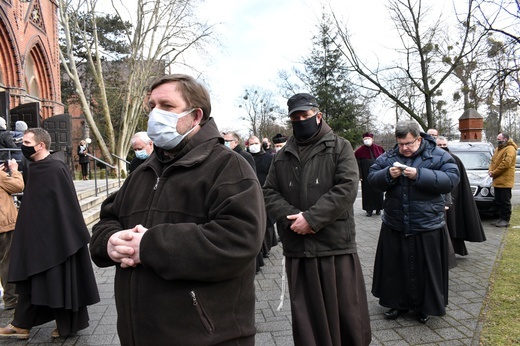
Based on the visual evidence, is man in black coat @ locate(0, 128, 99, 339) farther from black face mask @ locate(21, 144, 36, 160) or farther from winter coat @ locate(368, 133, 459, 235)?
winter coat @ locate(368, 133, 459, 235)

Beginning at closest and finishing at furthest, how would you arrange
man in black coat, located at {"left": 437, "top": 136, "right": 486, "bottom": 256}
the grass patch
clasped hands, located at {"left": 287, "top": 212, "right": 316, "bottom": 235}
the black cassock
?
1. clasped hands, located at {"left": 287, "top": 212, "right": 316, "bottom": 235}
2. the grass patch
3. man in black coat, located at {"left": 437, "top": 136, "right": 486, "bottom": 256}
4. the black cassock

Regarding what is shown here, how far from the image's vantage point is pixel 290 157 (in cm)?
372

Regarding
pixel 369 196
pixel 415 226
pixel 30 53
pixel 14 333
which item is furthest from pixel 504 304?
pixel 30 53

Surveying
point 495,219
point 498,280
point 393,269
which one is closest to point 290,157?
point 393,269

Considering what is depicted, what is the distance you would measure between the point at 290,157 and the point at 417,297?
206 cm

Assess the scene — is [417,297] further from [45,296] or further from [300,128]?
[45,296]

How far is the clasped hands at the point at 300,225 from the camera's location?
10.9 feet

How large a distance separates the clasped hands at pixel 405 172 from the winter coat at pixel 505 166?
6439 mm

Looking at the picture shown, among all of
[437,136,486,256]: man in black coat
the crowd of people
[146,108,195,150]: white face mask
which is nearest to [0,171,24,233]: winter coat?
the crowd of people

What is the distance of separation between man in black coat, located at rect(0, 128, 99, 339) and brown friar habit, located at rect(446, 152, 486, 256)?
5124 mm

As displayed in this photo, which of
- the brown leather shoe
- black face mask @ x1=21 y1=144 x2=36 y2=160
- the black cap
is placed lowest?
the brown leather shoe

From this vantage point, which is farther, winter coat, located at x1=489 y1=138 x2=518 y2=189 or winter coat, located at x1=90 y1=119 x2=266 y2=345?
winter coat, located at x1=489 y1=138 x2=518 y2=189

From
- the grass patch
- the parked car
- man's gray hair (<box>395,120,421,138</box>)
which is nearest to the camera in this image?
the grass patch

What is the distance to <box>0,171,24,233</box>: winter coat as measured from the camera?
4898 millimetres
